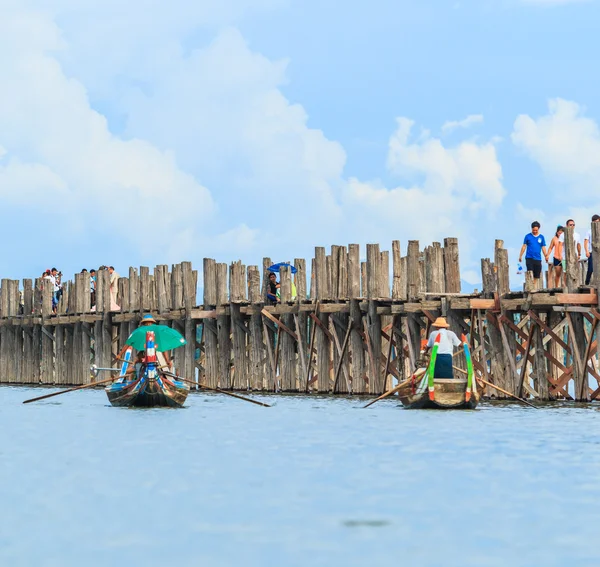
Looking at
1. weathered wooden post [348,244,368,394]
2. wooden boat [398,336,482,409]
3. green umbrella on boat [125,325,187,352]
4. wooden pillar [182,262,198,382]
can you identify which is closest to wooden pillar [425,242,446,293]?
weathered wooden post [348,244,368,394]

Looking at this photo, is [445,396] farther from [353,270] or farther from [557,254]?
[353,270]

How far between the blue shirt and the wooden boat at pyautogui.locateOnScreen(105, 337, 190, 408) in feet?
30.1

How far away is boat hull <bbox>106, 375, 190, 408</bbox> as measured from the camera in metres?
32.0

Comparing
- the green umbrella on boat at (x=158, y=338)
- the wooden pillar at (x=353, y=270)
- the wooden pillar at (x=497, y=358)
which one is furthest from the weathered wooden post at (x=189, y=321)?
the wooden pillar at (x=497, y=358)

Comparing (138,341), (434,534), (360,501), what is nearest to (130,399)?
(138,341)

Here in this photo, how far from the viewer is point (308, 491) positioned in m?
17.8

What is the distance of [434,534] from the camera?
14781mm

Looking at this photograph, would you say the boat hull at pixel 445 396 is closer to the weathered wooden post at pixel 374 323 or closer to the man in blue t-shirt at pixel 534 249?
the man in blue t-shirt at pixel 534 249

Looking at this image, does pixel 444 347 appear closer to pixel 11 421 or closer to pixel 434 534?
pixel 11 421

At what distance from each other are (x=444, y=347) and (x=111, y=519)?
14305 millimetres

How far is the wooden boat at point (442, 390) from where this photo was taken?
2908cm

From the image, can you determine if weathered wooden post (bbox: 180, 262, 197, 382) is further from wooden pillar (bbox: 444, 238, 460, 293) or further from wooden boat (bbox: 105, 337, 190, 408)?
wooden pillar (bbox: 444, 238, 460, 293)

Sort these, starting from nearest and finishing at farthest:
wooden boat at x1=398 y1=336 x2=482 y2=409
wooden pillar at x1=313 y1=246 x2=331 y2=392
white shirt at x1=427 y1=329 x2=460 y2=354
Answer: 1. white shirt at x1=427 y1=329 x2=460 y2=354
2. wooden boat at x1=398 y1=336 x2=482 y2=409
3. wooden pillar at x1=313 y1=246 x2=331 y2=392

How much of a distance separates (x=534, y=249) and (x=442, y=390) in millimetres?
4502
